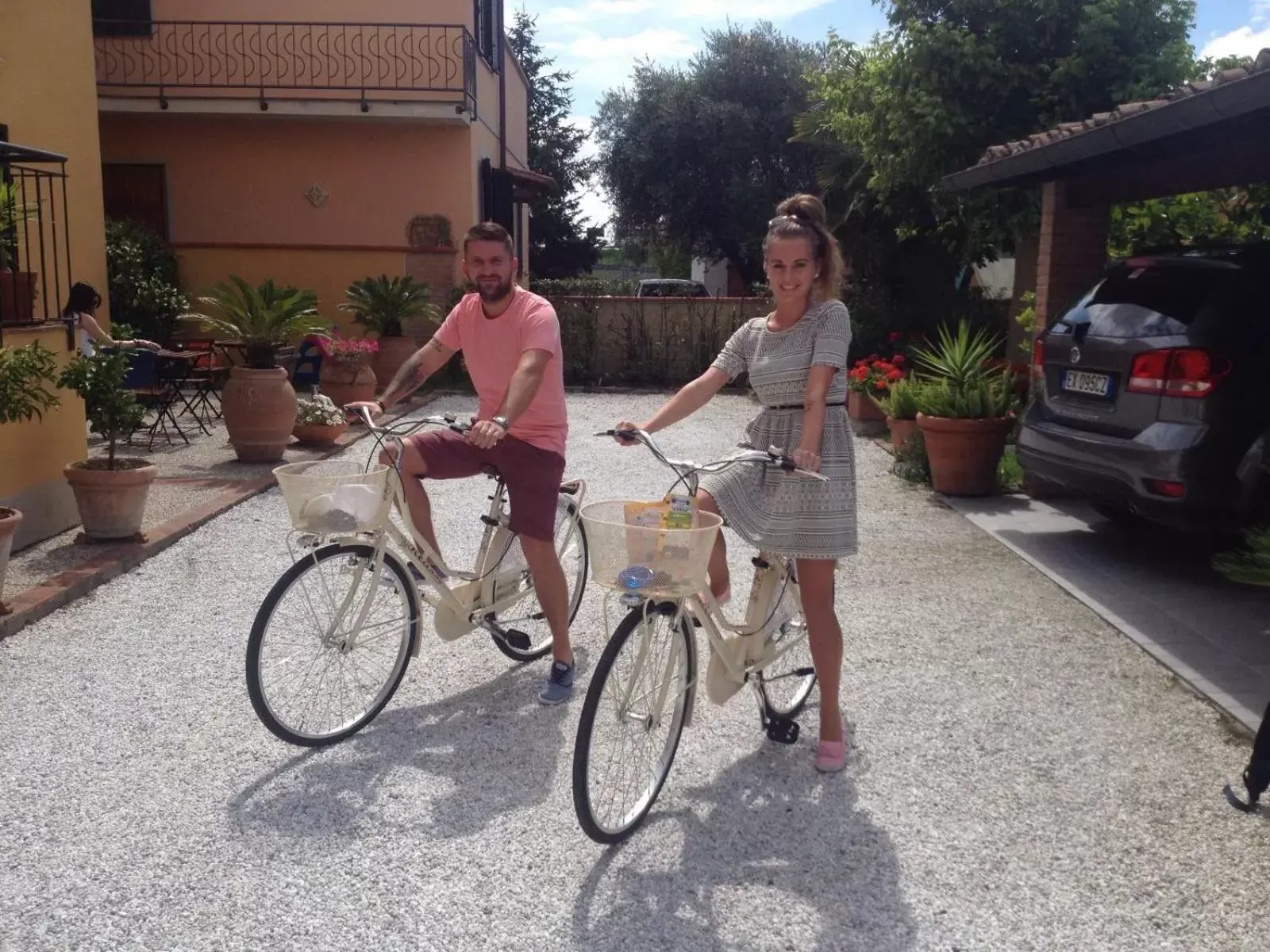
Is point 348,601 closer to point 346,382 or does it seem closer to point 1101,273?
point 1101,273

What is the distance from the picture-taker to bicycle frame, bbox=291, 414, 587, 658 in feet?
13.6

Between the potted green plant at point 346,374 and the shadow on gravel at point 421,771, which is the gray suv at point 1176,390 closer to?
the shadow on gravel at point 421,771

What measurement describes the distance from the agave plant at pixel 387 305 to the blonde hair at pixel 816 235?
1271 cm

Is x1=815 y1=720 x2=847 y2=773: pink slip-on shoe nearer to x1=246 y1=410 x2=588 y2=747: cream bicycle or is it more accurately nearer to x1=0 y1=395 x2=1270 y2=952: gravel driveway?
x1=0 y1=395 x2=1270 y2=952: gravel driveway

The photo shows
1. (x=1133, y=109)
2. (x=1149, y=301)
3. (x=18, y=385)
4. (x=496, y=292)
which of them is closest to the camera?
(x=496, y=292)

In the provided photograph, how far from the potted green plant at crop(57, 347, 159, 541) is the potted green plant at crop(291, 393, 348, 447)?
3.61 meters

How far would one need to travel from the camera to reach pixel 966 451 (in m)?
8.79

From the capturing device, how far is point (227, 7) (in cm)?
1769

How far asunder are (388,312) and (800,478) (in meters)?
13.2

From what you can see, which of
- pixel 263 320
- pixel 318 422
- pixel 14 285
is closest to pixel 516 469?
pixel 14 285

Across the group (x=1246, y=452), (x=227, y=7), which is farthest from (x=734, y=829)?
(x=227, y=7)

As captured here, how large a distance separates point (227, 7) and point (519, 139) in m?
8.49

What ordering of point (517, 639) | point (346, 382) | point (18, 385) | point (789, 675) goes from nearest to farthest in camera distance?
1. point (789, 675)
2. point (517, 639)
3. point (18, 385)
4. point (346, 382)

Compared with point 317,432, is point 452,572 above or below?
above
